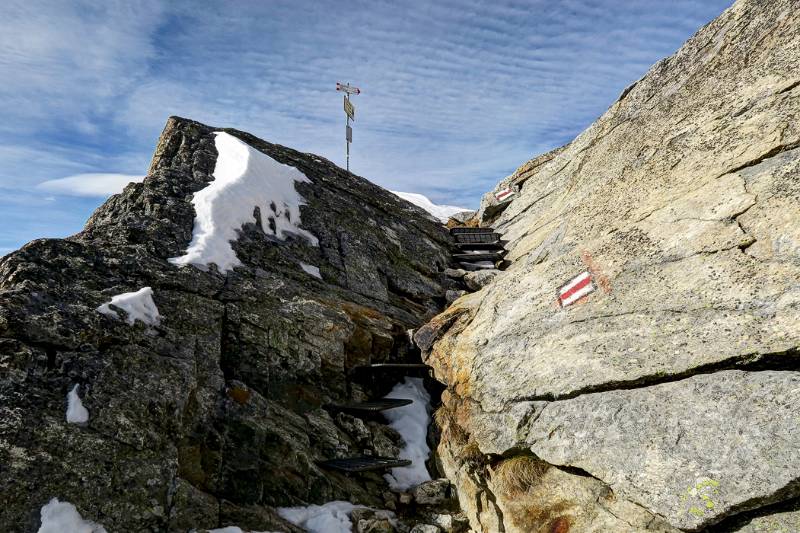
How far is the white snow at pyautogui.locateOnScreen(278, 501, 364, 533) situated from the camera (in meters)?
8.38

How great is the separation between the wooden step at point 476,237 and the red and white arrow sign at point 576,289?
10439mm

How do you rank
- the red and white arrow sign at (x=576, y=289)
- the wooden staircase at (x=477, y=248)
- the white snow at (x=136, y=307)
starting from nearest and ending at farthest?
the white snow at (x=136, y=307) → the red and white arrow sign at (x=576, y=289) → the wooden staircase at (x=477, y=248)

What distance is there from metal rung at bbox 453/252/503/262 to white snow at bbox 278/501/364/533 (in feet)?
37.5

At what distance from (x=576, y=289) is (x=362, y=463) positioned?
5.23 meters

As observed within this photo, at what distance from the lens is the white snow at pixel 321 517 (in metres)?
8.38

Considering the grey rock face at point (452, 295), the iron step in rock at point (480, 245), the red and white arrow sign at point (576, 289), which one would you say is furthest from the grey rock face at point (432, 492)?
the iron step in rock at point (480, 245)

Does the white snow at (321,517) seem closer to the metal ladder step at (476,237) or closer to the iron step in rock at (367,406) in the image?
the iron step in rock at (367,406)

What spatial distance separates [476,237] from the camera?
20.5 metres

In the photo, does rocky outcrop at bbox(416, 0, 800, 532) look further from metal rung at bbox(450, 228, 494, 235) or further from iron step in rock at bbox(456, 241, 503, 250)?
metal rung at bbox(450, 228, 494, 235)

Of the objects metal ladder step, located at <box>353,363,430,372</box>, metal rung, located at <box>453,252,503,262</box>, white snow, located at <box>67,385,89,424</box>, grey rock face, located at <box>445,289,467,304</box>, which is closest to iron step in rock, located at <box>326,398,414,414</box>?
metal ladder step, located at <box>353,363,430,372</box>

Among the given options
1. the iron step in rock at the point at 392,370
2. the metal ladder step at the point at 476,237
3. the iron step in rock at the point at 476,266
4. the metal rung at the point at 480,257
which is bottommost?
the iron step in rock at the point at 392,370

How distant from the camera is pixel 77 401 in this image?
24.4 feet

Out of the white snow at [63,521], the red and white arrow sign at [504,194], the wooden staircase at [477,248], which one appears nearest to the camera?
the white snow at [63,521]

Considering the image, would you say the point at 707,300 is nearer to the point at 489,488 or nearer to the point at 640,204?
the point at 640,204
